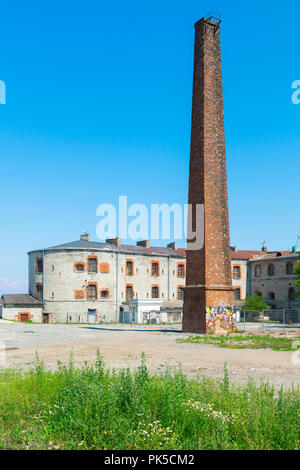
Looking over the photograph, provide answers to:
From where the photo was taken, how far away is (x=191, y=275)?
913 inches

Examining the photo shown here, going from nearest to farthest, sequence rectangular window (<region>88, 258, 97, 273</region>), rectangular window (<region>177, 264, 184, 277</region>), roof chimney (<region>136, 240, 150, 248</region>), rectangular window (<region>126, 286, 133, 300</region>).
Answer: rectangular window (<region>88, 258, 97, 273</region>) → rectangular window (<region>126, 286, 133, 300</region>) → rectangular window (<region>177, 264, 184, 277</region>) → roof chimney (<region>136, 240, 150, 248</region>)

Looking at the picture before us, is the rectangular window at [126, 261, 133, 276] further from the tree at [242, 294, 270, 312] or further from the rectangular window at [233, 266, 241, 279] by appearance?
the rectangular window at [233, 266, 241, 279]

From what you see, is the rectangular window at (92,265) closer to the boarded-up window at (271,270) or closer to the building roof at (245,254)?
the building roof at (245,254)

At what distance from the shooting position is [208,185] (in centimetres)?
2291

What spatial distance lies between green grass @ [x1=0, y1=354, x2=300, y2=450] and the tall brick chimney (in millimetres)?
15864

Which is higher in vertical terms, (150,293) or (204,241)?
(204,241)

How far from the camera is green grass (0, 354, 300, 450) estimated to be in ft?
16.7

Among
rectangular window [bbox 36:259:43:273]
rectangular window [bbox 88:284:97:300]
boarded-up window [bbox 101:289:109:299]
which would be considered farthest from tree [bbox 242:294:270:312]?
rectangular window [bbox 36:259:43:273]

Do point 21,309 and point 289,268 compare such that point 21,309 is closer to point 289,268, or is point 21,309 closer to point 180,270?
point 180,270

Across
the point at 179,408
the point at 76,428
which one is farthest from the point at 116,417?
the point at 179,408

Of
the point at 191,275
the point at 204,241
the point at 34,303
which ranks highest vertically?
the point at 204,241

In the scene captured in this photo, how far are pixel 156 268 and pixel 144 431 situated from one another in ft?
135
